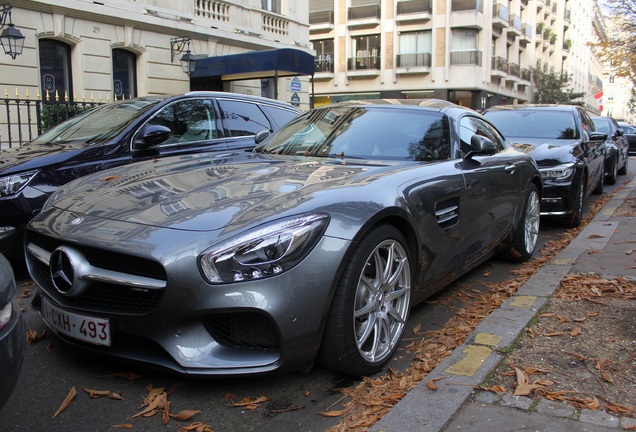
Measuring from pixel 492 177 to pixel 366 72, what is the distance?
38.6 m

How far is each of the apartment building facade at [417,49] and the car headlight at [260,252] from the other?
3861 centimetres

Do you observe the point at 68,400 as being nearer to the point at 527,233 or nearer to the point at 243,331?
the point at 243,331

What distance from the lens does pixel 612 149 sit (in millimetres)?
12695

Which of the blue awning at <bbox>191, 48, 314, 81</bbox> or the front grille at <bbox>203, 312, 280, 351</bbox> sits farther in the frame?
the blue awning at <bbox>191, 48, 314, 81</bbox>

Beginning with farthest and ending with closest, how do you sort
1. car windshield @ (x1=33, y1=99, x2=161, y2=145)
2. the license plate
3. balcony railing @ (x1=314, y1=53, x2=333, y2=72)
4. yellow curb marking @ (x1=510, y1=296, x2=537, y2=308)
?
balcony railing @ (x1=314, y1=53, x2=333, y2=72), car windshield @ (x1=33, y1=99, x2=161, y2=145), yellow curb marking @ (x1=510, y1=296, x2=537, y2=308), the license plate

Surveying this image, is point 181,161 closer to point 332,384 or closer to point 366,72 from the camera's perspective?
point 332,384

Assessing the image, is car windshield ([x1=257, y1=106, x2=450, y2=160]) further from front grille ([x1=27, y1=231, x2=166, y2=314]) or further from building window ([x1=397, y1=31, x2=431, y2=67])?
building window ([x1=397, y1=31, x2=431, y2=67])

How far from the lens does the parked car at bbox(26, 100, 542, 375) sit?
2504 mm

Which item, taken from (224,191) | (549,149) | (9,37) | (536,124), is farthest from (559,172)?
(9,37)

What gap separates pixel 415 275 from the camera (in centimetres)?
339

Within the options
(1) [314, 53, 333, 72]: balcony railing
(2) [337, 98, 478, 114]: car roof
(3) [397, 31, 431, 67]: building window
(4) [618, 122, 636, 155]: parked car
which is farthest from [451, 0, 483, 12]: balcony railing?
(2) [337, 98, 478, 114]: car roof

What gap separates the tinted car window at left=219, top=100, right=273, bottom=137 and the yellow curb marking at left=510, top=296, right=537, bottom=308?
3671 mm

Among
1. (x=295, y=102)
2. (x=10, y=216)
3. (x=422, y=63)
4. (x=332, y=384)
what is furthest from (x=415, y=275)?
(x=422, y=63)

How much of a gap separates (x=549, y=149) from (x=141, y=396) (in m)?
6.42
